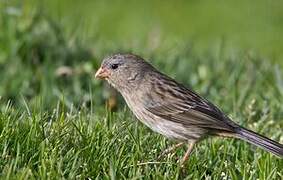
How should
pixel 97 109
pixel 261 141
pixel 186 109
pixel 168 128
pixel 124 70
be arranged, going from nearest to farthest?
pixel 261 141
pixel 168 128
pixel 186 109
pixel 124 70
pixel 97 109

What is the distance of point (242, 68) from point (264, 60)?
1.90ft

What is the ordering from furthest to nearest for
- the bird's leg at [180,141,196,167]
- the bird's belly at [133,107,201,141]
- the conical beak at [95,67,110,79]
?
1. the conical beak at [95,67,110,79]
2. the bird's belly at [133,107,201,141]
3. the bird's leg at [180,141,196,167]

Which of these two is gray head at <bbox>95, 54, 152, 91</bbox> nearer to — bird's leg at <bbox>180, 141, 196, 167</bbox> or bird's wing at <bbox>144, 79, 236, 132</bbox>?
bird's wing at <bbox>144, 79, 236, 132</bbox>

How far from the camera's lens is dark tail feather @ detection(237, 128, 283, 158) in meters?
6.37

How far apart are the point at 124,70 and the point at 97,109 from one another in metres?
0.89

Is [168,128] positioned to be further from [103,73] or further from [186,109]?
[103,73]

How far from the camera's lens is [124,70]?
7.58 metres

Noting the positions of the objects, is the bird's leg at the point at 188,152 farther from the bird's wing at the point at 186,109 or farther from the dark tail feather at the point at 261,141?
the dark tail feather at the point at 261,141

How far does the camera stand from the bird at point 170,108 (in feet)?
21.9

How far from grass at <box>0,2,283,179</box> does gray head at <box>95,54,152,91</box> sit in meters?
0.26

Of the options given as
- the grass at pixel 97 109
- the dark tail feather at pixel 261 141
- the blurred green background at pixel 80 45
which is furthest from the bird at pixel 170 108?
the blurred green background at pixel 80 45

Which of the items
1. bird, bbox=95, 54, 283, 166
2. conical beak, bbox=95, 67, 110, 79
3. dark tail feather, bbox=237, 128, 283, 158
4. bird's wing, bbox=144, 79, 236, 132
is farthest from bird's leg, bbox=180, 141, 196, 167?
conical beak, bbox=95, 67, 110, 79

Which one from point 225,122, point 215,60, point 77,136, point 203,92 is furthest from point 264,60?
point 77,136

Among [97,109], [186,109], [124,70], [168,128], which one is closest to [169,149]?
[168,128]
